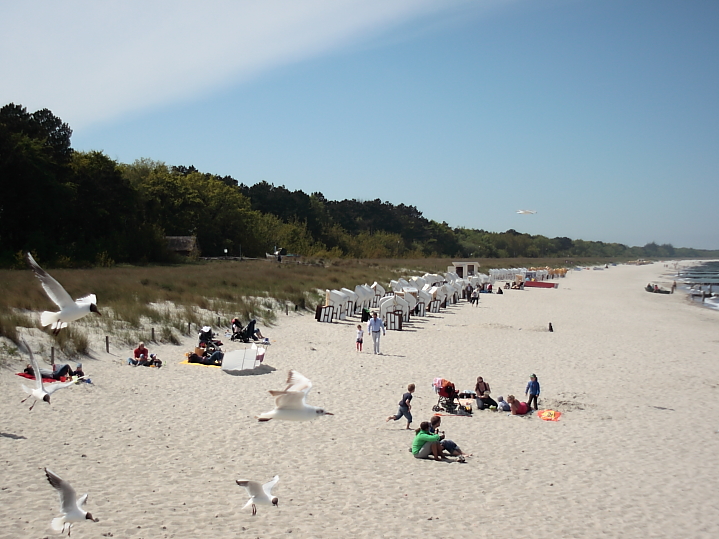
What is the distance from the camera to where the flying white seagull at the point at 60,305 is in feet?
18.8

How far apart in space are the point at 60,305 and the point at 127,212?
139 ft

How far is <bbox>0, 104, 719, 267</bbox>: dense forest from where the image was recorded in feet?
118

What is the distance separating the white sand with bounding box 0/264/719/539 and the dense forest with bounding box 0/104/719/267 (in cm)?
2494

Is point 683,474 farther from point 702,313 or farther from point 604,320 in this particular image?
point 702,313

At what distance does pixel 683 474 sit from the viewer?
30.1 feet

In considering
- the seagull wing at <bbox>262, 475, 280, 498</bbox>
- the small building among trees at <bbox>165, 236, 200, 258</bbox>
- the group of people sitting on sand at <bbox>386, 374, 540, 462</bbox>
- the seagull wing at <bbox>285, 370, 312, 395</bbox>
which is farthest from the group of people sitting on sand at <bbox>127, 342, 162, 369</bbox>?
the small building among trees at <bbox>165, 236, 200, 258</bbox>

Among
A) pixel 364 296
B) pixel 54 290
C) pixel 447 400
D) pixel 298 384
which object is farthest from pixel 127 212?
pixel 298 384

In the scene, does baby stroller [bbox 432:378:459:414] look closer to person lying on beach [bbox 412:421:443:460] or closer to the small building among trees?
person lying on beach [bbox 412:421:443:460]

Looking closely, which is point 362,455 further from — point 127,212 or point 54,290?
point 127,212

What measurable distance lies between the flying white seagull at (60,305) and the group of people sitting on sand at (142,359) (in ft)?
28.4

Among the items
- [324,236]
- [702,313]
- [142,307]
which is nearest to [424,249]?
[324,236]

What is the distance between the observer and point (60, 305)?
605 centimetres

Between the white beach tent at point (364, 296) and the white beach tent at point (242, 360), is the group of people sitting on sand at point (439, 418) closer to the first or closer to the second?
the white beach tent at point (242, 360)

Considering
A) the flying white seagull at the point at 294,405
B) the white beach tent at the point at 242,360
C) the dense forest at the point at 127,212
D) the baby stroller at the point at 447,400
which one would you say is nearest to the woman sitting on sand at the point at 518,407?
the baby stroller at the point at 447,400
